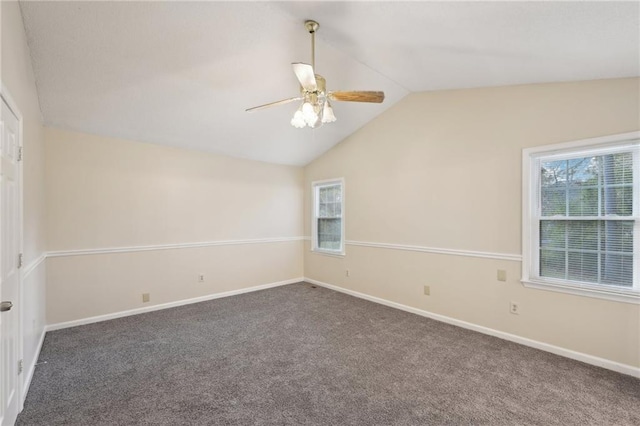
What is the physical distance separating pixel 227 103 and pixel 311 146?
1829 millimetres

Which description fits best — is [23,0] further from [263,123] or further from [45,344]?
[45,344]

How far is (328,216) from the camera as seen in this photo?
542 centimetres

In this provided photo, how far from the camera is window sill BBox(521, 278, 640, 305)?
96.5 inches

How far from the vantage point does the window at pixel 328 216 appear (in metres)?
5.16

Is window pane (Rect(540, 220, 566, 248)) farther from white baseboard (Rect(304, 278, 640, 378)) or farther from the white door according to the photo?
the white door

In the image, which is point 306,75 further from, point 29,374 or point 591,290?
point 29,374

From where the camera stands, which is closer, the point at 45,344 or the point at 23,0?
the point at 23,0

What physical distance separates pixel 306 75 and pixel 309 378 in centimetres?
240

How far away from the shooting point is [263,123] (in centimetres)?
400

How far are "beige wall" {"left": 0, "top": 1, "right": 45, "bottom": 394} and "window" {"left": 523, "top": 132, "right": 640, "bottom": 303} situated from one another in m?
4.27

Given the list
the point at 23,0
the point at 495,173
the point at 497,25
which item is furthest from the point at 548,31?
the point at 23,0

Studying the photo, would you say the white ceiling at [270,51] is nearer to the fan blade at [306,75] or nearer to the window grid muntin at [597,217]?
the fan blade at [306,75]

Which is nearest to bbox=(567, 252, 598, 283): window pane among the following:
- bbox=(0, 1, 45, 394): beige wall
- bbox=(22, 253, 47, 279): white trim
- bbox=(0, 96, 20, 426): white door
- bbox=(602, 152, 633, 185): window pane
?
bbox=(602, 152, 633, 185): window pane

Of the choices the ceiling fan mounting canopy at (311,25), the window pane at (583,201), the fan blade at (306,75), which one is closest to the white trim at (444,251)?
the window pane at (583,201)
